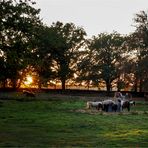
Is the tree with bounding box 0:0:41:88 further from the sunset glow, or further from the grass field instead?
the sunset glow

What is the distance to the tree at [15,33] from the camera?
39156 mm

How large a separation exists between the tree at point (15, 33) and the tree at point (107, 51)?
70.7 m

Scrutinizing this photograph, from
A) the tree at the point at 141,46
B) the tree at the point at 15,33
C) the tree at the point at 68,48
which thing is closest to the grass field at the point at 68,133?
the tree at the point at 15,33

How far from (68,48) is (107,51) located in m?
9.77

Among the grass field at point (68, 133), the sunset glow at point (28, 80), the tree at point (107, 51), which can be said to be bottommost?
the grass field at point (68, 133)

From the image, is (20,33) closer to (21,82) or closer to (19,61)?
(19,61)

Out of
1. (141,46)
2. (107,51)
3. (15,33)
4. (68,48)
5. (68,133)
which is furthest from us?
(107,51)

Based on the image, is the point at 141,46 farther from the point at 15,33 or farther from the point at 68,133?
the point at 68,133

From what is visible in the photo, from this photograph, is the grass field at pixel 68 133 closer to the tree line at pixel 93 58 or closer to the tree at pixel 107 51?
the tree line at pixel 93 58

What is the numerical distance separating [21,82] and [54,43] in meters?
61.5

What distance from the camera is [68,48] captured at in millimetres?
113375

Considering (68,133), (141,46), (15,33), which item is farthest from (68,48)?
(68,133)

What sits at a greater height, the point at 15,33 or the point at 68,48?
the point at 68,48

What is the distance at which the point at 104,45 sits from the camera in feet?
384
